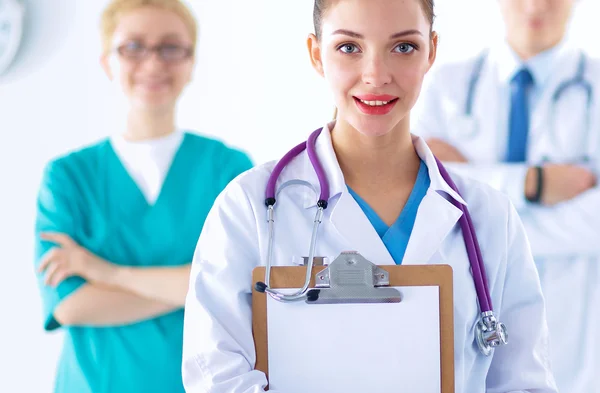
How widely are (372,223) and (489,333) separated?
234 mm

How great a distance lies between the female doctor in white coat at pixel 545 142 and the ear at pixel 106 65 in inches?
36.6

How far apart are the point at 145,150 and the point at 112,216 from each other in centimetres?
23

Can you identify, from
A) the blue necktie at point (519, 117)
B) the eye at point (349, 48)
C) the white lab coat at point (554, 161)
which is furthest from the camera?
the blue necktie at point (519, 117)

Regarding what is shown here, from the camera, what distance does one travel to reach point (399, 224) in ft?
3.88

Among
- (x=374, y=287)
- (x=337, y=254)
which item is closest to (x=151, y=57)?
(x=337, y=254)

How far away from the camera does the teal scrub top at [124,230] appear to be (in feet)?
6.68

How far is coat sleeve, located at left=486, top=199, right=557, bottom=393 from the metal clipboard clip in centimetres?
22

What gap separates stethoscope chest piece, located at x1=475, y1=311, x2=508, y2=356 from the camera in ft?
3.55

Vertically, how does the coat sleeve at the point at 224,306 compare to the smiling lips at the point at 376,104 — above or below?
below

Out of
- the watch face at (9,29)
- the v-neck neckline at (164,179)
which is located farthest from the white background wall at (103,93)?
the v-neck neckline at (164,179)

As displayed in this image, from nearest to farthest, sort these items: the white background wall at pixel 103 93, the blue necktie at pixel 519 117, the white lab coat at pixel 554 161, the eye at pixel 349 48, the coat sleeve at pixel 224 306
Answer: the coat sleeve at pixel 224 306
the eye at pixel 349 48
the white lab coat at pixel 554 161
the blue necktie at pixel 519 117
the white background wall at pixel 103 93

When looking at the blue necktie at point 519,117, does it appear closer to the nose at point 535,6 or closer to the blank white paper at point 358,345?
the nose at point 535,6

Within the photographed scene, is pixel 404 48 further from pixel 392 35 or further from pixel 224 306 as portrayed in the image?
pixel 224 306

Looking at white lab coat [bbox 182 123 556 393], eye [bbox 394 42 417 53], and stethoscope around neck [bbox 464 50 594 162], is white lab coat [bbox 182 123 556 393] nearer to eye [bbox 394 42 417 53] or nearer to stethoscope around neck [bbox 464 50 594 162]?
eye [bbox 394 42 417 53]
